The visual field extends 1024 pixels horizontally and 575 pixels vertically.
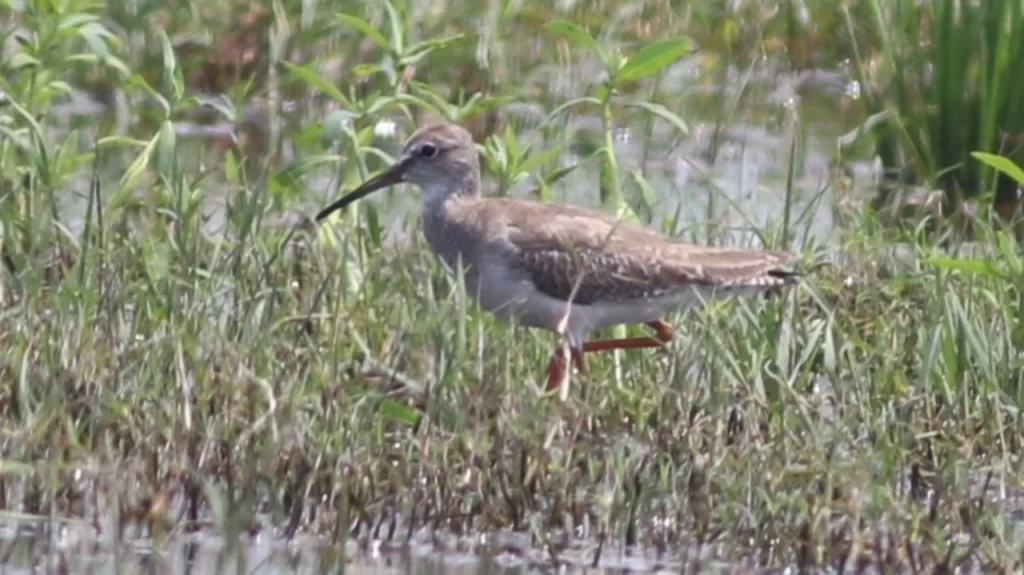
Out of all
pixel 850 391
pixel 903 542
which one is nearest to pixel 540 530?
pixel 903 542

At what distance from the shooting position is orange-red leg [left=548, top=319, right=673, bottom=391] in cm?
699

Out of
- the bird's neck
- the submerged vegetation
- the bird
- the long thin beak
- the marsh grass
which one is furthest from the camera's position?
the marsh grass

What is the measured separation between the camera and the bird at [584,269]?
7.28 meters

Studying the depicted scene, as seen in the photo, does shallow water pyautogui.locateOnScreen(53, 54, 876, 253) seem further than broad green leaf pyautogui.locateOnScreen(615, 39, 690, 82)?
Yes

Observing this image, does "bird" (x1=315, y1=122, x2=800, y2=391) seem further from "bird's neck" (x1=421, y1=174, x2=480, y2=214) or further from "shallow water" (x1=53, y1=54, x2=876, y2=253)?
"shallow water" (x1=53, y1=54, x2=876, y2=253)

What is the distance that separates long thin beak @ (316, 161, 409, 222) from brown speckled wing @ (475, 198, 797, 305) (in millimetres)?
492

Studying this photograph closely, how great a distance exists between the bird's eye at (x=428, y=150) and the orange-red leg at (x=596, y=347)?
91 centimetres

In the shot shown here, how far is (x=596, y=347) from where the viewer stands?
288 inches

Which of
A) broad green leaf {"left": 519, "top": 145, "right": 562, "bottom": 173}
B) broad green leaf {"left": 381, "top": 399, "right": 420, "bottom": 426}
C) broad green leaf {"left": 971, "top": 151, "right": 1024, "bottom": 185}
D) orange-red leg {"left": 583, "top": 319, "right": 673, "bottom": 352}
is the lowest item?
broad green leaf {"left": 381, "top": 399, "right": 420, "bottom": 426}

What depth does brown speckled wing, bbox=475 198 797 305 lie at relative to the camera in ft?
24.0

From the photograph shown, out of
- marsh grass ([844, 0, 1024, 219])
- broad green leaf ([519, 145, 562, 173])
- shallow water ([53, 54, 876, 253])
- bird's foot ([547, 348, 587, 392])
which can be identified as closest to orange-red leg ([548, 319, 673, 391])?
bird's foot ([547, 348, 587, 392])

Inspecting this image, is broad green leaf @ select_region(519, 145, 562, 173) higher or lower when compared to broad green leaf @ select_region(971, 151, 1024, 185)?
higher

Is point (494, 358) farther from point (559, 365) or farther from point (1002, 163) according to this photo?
point (1002, 163)

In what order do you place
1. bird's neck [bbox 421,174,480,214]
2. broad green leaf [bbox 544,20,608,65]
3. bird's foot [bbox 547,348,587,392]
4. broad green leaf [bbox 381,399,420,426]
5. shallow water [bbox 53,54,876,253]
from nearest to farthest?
broad green leaf [bbox 381,399,420,426] → bird's foot [bbox 547,348,587,392] → broad green leaf [bbox 544,20,608,65] → bird's neck [bbox 421,174,480,214] → shallow water [bbox 53,54,876,253]
